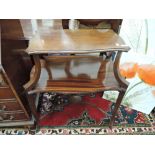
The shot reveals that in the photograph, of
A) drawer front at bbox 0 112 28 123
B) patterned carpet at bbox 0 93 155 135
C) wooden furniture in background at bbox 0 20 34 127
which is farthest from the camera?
patterned carpet at bbox 0 93 155 135

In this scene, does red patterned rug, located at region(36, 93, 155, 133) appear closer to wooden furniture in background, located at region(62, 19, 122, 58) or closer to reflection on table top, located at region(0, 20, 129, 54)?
wooden furniture in background, located at region(62, 19, 122, 58)

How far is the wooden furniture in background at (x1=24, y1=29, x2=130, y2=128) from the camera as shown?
0.95 m

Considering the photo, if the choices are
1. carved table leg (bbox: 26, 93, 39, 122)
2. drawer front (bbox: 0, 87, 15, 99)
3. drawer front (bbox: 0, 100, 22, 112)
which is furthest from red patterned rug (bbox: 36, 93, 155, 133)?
drawer front (bbox: 0, 87, 15, 99)

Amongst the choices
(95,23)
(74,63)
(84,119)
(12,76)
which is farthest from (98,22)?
(84,119)

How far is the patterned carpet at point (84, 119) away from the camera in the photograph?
4.86ft

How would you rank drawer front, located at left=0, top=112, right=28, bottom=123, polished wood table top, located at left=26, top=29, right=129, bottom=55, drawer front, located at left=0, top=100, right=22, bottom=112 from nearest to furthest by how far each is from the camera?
polished wood table top, located at left=26, top=29, right=129, bottom=55
drawer front, located at left=0, top=100, right=22, bottom=112
drawer front, located at left=0, top=112, right=28, bottom=123

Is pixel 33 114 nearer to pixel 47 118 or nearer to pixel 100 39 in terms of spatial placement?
pixel 47 118

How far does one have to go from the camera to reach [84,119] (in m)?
1.55

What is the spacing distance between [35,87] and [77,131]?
21.8 inches

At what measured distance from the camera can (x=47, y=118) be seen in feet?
5.10

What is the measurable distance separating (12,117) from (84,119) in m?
0.56

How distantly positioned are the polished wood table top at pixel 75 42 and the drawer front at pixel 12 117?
60 cm

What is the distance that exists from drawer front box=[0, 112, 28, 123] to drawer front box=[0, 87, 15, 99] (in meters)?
0.20

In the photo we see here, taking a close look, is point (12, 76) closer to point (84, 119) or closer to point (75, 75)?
point (75, 75)
